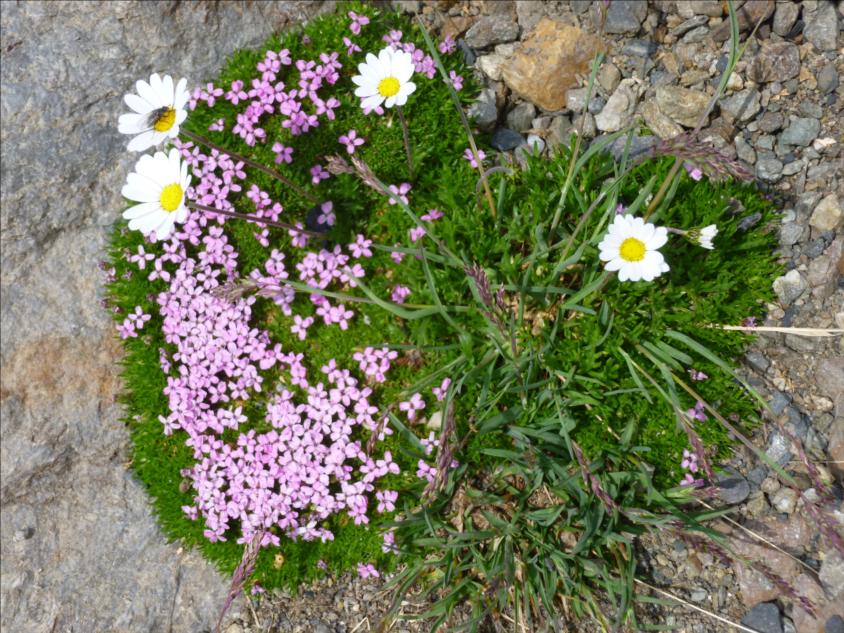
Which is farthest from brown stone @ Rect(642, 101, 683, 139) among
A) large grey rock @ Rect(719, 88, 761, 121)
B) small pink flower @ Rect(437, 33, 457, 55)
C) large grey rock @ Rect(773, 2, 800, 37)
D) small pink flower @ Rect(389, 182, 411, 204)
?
small pink flower @ Rect(389, 182, 411, 204)

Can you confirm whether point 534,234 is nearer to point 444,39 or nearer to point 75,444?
point 444,39

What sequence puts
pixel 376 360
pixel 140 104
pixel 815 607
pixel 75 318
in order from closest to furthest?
1. pixel 140 104
2. pixel 815 607
3. pixel 376 360
4. pixel 75 318

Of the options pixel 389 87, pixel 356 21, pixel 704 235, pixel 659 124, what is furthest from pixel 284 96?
pixel 704 235

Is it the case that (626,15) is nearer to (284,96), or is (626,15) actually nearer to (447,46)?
(447,46)

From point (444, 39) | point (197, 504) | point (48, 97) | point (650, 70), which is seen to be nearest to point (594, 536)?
point (197, 504)

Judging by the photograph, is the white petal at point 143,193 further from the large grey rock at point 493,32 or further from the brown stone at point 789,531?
the brown stone at point 789,531

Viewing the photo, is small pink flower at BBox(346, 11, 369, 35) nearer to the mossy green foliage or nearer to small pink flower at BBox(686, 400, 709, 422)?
the mossy green foliage
